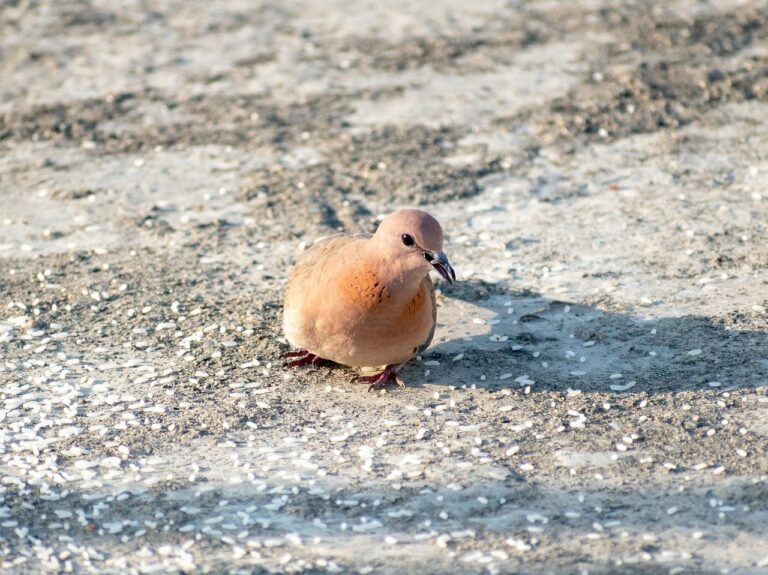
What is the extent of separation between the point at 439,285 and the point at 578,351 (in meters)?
1.03

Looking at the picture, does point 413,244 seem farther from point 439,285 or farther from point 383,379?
point 439,285

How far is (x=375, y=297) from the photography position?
5.04 m

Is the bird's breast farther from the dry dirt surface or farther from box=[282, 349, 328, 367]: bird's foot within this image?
box=[282, 349, 328, 367]: bird's foot

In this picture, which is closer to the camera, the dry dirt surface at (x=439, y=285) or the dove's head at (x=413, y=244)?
the dry dirt surface at (x=439, y=285)

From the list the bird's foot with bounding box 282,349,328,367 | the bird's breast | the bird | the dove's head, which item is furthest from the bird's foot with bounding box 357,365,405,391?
the dove's head

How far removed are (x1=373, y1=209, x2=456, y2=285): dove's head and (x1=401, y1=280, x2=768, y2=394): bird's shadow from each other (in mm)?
673

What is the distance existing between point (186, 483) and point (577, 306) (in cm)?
237

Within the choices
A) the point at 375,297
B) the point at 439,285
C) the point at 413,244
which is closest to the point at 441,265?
the point at 413,244

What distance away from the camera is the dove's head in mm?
4961

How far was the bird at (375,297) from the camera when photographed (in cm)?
499

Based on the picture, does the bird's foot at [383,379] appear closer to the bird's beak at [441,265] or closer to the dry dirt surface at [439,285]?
the dry dirt surface at [439,285]

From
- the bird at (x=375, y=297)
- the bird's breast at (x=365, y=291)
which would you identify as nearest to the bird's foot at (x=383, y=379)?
the bird at (x=375, y=297)

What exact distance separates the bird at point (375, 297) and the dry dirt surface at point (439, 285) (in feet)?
0.84

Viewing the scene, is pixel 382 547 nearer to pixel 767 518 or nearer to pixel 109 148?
Result: pixel 767 518
